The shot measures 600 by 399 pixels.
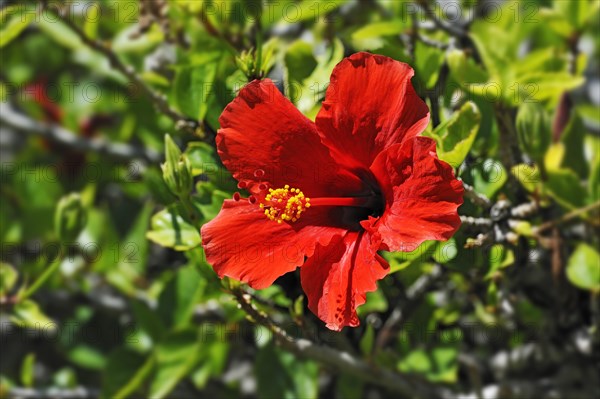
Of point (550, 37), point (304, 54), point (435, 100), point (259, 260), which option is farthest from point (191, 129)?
point (550, 37)

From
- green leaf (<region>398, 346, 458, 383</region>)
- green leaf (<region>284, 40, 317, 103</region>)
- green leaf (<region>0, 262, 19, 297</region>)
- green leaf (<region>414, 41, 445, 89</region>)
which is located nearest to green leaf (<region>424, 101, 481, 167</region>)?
green leaf (<region>414, 41, 445, 89</region>)

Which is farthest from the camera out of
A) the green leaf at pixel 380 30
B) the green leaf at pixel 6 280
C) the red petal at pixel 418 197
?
the green leaf at pixel 6 280

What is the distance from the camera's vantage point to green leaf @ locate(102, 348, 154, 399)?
192cm

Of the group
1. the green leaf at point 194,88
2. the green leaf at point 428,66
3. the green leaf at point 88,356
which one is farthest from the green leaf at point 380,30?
the green leaf at point 88,356

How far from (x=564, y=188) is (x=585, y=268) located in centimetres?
18

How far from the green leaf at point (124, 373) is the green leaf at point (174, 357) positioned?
0.04 m

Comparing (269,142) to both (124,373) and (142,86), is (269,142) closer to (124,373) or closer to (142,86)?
(142,86)

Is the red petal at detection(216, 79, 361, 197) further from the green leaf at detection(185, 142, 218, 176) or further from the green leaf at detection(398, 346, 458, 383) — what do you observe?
the green leaf at detection(398, 346, 458, 383)

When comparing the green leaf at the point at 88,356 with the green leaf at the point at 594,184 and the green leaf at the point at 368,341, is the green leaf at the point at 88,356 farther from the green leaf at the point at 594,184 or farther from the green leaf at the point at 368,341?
the green leaf at the point at 594,184

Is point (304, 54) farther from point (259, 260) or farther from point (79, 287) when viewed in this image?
point (79, 287)

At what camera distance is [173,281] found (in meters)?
1.96

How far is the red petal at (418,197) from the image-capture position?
1216 mm

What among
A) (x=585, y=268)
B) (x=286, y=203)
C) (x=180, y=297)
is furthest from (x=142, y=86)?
(x=585, y=268)

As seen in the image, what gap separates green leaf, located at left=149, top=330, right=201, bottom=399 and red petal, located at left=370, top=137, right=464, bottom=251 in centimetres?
77
